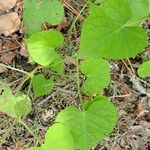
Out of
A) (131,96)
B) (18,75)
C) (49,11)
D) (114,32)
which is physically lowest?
(131,96)

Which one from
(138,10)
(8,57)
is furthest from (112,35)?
(8,57)

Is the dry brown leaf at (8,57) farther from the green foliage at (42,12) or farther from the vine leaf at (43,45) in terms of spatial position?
the vine leaf at (43,45)

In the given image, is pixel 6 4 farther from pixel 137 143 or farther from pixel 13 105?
pixel 137 143

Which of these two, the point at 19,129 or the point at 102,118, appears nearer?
the point at 102,118

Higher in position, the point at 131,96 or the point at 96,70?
the point at 96,70

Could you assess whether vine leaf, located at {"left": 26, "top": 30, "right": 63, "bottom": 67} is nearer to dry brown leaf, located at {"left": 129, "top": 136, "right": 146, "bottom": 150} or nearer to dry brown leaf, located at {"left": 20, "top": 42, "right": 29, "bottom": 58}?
dry brown leaf, located at {"left": 20, "top": 42, "right": 29, "bottom": 58}

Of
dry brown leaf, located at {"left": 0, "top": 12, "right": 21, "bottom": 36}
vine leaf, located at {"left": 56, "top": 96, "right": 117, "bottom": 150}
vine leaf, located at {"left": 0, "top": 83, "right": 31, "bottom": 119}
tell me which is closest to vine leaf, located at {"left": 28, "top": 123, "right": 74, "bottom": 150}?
vine leaf, located at {"left": 56, "top": 96, "right": 117, "bottom": 150}

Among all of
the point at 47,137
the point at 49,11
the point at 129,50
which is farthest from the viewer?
the point at 49,11

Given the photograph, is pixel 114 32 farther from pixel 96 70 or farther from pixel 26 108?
pixel 26 108

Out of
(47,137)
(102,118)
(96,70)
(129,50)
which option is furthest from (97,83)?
(129,50)
